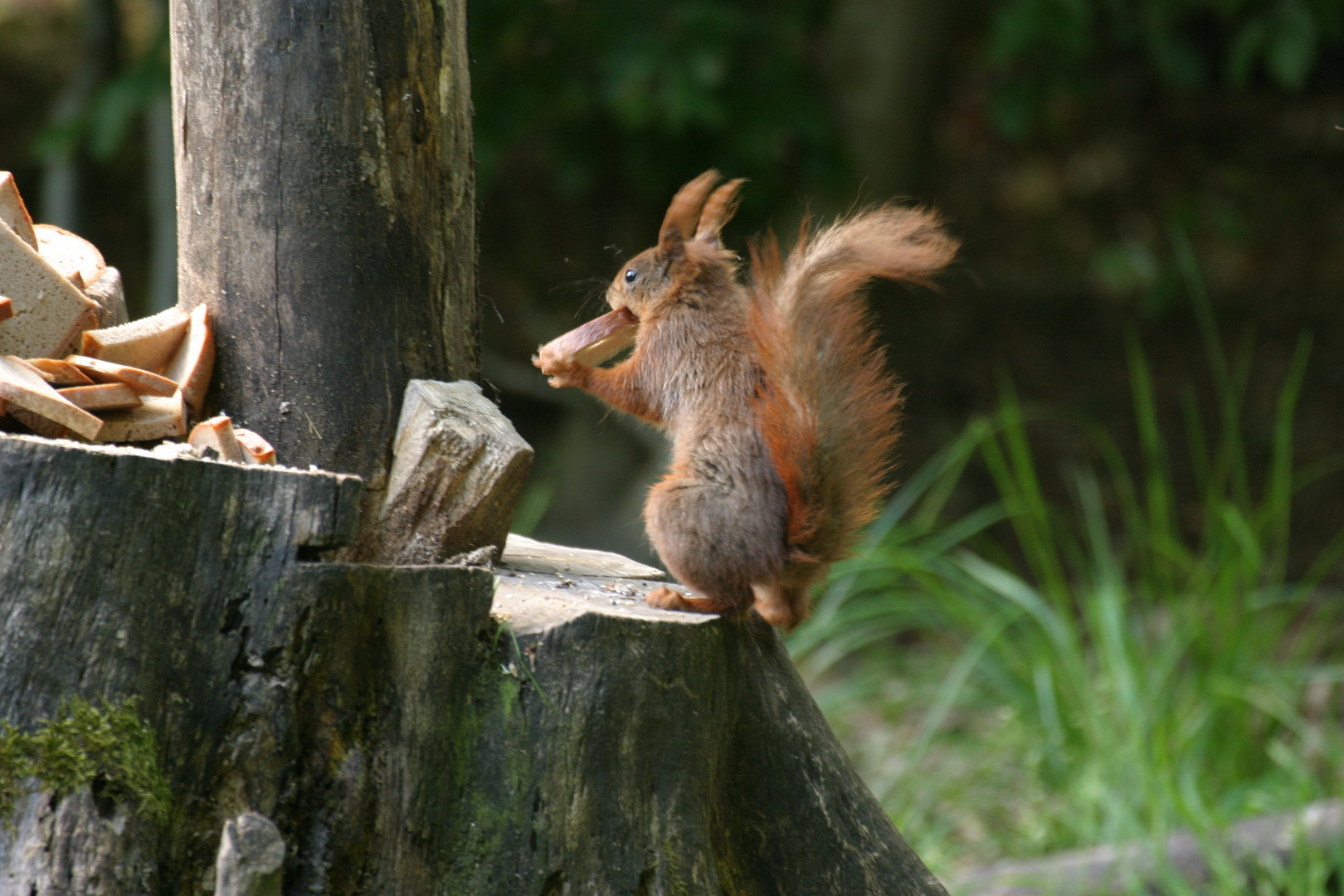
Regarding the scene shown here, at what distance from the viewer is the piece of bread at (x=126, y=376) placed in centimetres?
148

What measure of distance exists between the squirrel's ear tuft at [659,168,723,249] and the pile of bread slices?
714mm

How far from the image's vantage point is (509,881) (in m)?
1.38

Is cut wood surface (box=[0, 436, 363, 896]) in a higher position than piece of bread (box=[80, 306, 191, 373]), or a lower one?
lower

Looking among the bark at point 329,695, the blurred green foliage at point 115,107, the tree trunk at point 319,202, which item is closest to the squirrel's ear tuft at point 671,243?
the tree trunk at point 319,202

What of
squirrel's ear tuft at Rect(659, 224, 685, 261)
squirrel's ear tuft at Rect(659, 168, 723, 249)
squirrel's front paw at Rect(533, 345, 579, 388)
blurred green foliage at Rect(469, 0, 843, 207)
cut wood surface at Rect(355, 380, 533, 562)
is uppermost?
blurred green foliage at Rect(469, 0, 843, 207)

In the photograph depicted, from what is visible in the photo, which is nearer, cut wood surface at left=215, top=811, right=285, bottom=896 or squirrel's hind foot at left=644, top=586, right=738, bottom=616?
cut wood surface at left=215, top=811, right=285, bottom=896

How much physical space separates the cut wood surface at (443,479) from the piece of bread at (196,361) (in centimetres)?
27

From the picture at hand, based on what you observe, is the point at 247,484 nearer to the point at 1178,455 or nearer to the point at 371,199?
the point at 371,199

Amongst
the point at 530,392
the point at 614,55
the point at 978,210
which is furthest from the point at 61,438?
the point at 978,210

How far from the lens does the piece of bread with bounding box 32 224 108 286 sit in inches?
65.5

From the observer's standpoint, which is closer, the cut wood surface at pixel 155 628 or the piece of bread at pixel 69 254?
the cut wood surface at pixel 155 628

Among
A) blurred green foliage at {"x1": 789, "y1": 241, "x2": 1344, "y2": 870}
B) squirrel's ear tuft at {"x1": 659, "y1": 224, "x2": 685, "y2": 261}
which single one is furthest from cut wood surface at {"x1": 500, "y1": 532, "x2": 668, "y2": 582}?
blurred green foliage at {"x1": 789, "y1": 241, "x2": 1344, "y2": 870}

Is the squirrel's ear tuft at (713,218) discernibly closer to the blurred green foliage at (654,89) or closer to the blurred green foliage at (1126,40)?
the blurred green foliage at (654,89)

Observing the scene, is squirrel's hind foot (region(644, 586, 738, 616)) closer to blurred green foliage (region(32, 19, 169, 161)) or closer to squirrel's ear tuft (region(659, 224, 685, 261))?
squirrel's ear tuft (region(659, 224, 685, 261))
